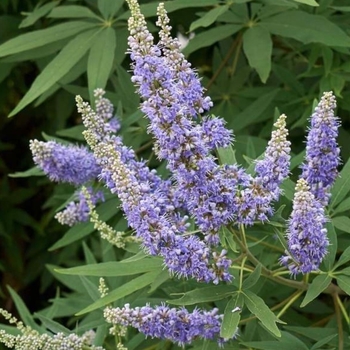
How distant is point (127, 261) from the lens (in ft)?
9.20

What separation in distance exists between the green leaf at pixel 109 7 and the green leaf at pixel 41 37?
84mm

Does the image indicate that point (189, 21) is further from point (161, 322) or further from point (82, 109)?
point (161, 322)

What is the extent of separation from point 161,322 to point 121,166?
630 mm

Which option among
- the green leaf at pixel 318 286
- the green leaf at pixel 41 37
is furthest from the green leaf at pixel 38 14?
the green leaf at pixel 318 286

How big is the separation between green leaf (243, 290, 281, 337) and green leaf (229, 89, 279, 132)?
5.23 feet

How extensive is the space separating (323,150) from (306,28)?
1.16m

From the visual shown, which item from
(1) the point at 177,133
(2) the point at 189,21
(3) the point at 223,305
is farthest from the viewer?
(2) the point at 189,21

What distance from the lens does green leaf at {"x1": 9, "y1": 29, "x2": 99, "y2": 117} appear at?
12.3 ft

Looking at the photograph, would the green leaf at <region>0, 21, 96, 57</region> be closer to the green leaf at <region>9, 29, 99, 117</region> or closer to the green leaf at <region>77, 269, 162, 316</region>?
the green leaf at <region>9, 29, 99, 117</region>

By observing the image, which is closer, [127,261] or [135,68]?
[135,68]

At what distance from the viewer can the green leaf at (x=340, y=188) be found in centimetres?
319

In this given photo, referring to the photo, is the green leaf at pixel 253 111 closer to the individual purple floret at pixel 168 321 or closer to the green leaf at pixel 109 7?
the green leaf at pixel 109 7

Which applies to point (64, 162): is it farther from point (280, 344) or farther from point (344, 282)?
point (344, 282)

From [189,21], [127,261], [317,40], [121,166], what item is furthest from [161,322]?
[189,21]
